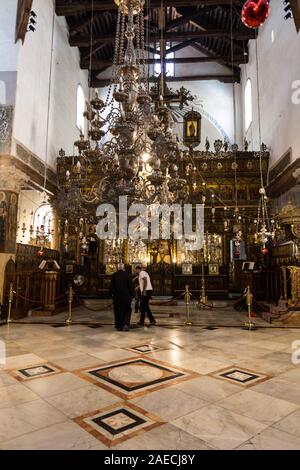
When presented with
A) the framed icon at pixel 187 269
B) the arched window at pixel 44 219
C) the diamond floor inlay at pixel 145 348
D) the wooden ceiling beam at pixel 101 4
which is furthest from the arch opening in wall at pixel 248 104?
the diamond floor inlay at pixel 145 348

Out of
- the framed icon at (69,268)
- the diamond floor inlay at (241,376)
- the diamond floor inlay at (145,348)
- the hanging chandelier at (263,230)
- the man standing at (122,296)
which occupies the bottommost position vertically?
the diamond floor inlay at (241,376)

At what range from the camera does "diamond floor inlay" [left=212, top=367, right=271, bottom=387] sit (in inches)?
149

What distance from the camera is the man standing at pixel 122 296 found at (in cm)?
679

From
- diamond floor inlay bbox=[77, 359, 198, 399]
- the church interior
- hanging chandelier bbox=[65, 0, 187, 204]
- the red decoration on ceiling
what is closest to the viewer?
the church interior

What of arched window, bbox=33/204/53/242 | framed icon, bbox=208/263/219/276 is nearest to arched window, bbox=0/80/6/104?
arched window, bbox=33/204/53/242

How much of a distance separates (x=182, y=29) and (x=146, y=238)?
12873mm

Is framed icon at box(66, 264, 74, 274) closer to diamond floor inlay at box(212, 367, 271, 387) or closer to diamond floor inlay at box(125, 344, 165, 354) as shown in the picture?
diamond floor inlay at box(125, 344, 165, 354)

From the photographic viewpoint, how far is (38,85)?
37.9ft

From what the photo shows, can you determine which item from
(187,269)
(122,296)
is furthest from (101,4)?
(122,296)

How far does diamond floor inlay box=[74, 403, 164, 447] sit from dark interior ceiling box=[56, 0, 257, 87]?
538 inches

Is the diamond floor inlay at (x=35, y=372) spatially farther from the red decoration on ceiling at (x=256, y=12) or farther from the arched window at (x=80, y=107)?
the arched window at (x=80, y=107)

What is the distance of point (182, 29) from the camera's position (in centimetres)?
1797

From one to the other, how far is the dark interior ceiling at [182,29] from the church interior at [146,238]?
0.11 m
